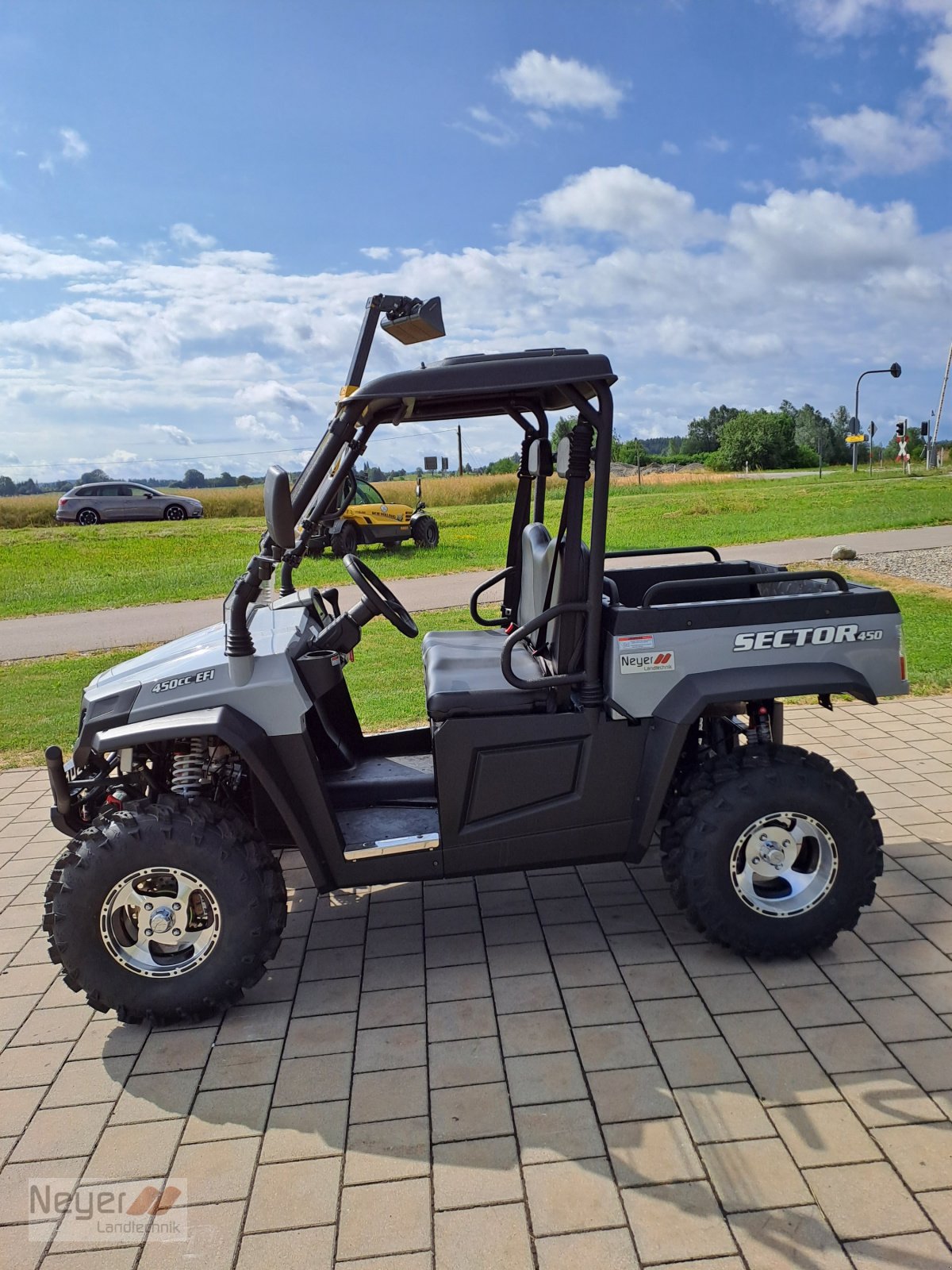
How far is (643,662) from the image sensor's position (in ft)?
10.9

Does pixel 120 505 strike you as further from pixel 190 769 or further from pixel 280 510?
pixel 280 510

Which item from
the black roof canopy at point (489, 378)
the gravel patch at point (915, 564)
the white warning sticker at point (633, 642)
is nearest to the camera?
the black roof canopy at point (489, 378)

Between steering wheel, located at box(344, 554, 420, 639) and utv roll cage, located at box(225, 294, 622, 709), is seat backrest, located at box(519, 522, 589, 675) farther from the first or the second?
steering wheel, located at box(344, 554, 420, 639)

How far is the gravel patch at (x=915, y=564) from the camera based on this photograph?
12.1 meters

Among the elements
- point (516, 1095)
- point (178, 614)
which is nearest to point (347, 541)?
point (178, 614)

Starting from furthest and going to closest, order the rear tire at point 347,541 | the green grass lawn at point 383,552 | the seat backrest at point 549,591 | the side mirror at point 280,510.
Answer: the green grass lawn at point 383,552 < the rear tire at point 347,541 < the seat backrest at point 549,591 < the side mirror at point 280,510

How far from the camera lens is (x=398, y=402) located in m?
3.26

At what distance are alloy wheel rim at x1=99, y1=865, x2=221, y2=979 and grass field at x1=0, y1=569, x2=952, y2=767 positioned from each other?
3.10 metres

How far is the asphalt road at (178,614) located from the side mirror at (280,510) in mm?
6766

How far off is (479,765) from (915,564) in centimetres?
1155

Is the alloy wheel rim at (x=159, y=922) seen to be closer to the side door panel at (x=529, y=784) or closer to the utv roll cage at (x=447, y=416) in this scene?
the utv roll cage at (x=447, y=416)

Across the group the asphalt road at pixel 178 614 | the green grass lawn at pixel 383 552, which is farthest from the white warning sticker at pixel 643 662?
the green grass lawn at pixel 383 552

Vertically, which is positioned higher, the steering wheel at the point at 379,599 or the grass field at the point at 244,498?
the grass field at the point at 244,498

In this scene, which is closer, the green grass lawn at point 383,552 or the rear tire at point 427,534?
the green grass lawn at point 383,552
